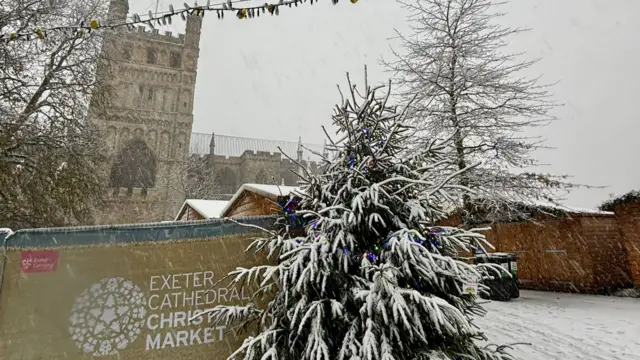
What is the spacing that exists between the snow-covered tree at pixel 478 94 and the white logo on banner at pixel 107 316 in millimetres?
8433

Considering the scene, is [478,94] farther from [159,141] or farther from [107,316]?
[159,141]

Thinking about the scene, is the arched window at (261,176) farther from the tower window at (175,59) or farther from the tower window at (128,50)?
the tower window at (128,50)

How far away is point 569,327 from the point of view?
6137mm

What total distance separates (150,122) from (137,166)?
5.17 meters

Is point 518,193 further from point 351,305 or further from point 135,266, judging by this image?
point 135,266

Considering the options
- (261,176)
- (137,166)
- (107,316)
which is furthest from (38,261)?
(261,176)

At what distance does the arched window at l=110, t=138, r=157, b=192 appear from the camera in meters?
37.2

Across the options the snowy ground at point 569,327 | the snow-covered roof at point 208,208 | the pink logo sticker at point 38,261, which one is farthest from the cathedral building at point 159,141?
the pink logo sticker at point 38,261

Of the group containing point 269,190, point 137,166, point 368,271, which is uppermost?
point 137,166

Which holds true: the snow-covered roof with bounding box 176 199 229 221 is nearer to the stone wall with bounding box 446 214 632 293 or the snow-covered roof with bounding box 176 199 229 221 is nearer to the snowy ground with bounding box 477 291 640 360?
the snowy ground with bounding box 477 291 640 360

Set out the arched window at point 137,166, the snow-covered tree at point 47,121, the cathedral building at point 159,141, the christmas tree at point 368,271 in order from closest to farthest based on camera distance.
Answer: the christmas tree at point 368,271 → the snow-covered tree at point 47,121 → the cathedral building at point 159,141 → the arched window at point 137,166

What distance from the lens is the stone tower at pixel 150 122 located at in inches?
1396

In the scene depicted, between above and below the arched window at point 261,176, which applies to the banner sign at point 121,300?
below

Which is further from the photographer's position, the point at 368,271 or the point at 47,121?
the point at 47,121
